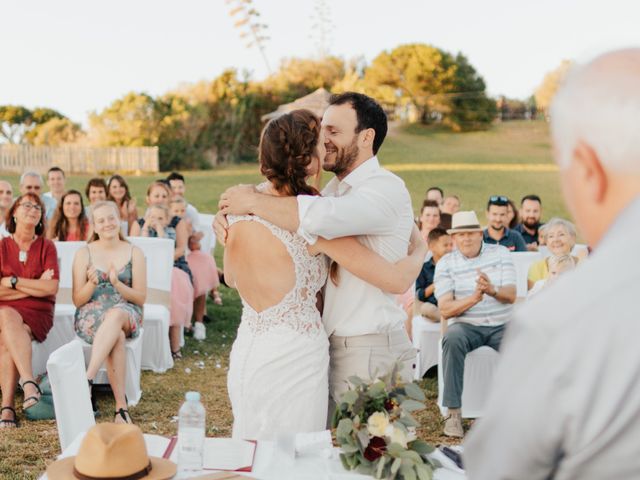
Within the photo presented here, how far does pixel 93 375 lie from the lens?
5711 millimetres

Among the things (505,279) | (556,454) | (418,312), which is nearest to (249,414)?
(556,454)

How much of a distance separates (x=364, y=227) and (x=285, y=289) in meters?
0.37

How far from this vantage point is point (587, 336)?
A: 0.88 metres

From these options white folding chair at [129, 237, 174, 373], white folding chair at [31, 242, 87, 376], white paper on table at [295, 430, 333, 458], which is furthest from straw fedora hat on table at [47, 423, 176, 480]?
white folding chair at [129, 237, 174, 373]

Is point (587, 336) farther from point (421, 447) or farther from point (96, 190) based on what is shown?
point (96, 190)

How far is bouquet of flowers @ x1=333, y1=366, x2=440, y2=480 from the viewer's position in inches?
90.8

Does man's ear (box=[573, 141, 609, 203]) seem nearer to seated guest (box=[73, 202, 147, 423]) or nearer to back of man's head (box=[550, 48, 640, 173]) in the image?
back of man's head (box=[550, 48, 640, 173])

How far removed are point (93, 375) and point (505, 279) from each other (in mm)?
3160

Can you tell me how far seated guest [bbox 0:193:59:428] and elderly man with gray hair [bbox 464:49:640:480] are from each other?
17.4ft

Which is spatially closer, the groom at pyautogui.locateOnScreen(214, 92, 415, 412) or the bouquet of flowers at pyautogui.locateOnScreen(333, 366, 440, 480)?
the bouquet of flowers at pyautogui.locateOnScreen(333, 366, 440, 480)

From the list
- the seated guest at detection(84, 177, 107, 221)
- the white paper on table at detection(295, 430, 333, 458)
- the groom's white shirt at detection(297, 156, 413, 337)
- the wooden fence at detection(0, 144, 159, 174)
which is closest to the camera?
the white paper on table at detection(295, 430, 333, 458)

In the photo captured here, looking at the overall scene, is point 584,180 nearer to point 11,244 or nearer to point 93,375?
point 93,375

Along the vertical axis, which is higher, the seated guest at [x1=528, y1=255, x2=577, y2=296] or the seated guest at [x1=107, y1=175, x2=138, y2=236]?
the seated guest at [x1=107, y1=175, x2=138, y2=236]

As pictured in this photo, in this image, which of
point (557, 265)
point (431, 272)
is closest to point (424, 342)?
point (431, 272)
